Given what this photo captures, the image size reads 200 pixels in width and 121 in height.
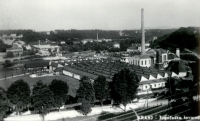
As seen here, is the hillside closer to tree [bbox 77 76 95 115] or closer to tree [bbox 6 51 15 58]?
tree [bbox 6 51 15 58]

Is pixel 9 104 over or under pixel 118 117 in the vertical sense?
over

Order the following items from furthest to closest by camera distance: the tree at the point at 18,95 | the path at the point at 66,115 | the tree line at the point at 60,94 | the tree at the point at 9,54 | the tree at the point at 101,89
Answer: the tree at the point at 9,54 < the tree at the point at 101,89 < the tree at the point at 18,95 < the path at the point at 66,115 < the tree line at the point at 60,94

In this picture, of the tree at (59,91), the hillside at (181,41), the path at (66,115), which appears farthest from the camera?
the hillside at (181,41)

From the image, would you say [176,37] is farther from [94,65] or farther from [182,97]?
[182,97]

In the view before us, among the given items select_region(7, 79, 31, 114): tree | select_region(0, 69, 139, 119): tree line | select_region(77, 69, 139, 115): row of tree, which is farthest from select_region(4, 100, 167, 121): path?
select_region(7, 79, 31, 114): tree

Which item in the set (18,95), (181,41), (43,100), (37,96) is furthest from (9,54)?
(181,41)

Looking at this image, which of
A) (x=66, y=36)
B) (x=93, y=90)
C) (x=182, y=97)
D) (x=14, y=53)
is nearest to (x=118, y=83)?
(x=93, y=90)

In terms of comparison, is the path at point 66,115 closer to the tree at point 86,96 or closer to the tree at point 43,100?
the tree at point 86,96

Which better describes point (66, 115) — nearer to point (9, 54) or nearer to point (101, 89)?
point (101, 89)

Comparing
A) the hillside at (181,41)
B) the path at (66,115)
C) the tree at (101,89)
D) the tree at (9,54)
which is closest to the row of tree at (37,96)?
the path at (66,115)
